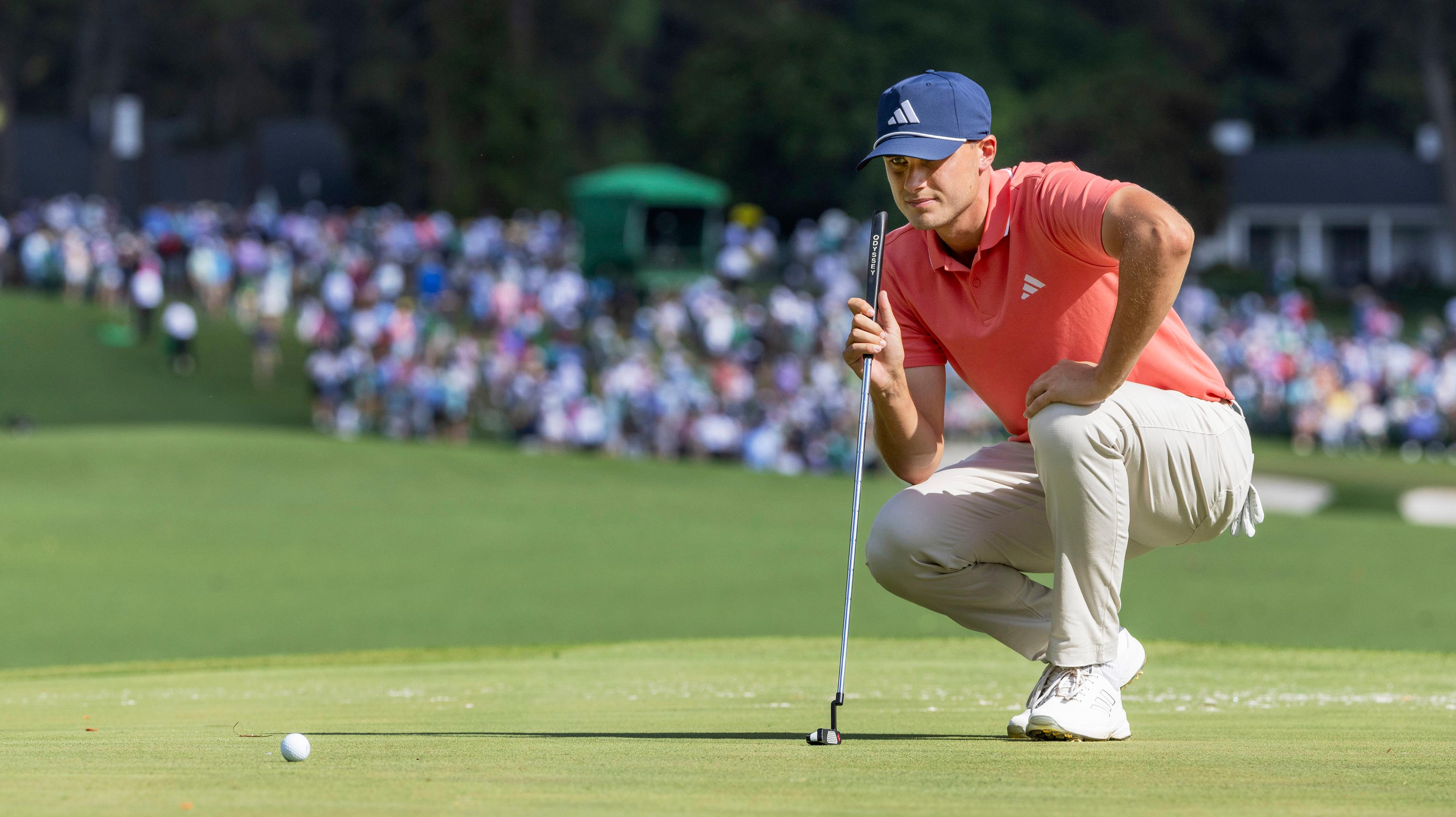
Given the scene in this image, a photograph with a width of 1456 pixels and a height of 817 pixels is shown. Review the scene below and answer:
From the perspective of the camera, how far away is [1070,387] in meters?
4.46

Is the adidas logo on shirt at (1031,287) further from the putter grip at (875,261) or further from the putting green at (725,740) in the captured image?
the putting green at (725,740)

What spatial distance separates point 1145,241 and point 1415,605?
37.9 feet

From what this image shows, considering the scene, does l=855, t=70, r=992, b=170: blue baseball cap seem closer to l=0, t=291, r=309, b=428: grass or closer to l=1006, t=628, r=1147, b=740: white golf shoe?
l=1006, t=628, r=1147, b=740: white golf shoe

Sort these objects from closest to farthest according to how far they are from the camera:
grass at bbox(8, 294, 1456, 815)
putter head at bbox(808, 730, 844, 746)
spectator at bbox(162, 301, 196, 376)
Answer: grass at bbox(8, 294, 1456, 815) < putter head at bbox(808, 730, 844, 746) < spectator at bbox(162, 301, 196, 376)

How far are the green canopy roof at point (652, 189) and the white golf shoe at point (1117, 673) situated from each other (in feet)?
112

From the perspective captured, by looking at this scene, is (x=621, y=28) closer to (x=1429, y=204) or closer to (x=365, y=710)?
(x=1429, y=204)

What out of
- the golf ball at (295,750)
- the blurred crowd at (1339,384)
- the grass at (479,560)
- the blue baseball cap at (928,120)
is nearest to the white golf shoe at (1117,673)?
the blue baseball cap at (928,120)

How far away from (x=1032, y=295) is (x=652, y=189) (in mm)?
34868

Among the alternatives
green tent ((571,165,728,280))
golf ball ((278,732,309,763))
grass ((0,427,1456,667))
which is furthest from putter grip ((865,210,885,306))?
green tent ((571,165,728,280))

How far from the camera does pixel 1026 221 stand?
4.58 m

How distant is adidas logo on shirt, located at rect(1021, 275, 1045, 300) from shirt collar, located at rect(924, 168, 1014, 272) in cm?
14

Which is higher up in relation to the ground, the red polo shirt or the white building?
the white building

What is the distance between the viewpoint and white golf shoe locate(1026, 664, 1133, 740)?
4.30 m

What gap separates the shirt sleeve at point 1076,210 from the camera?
4355 mm
